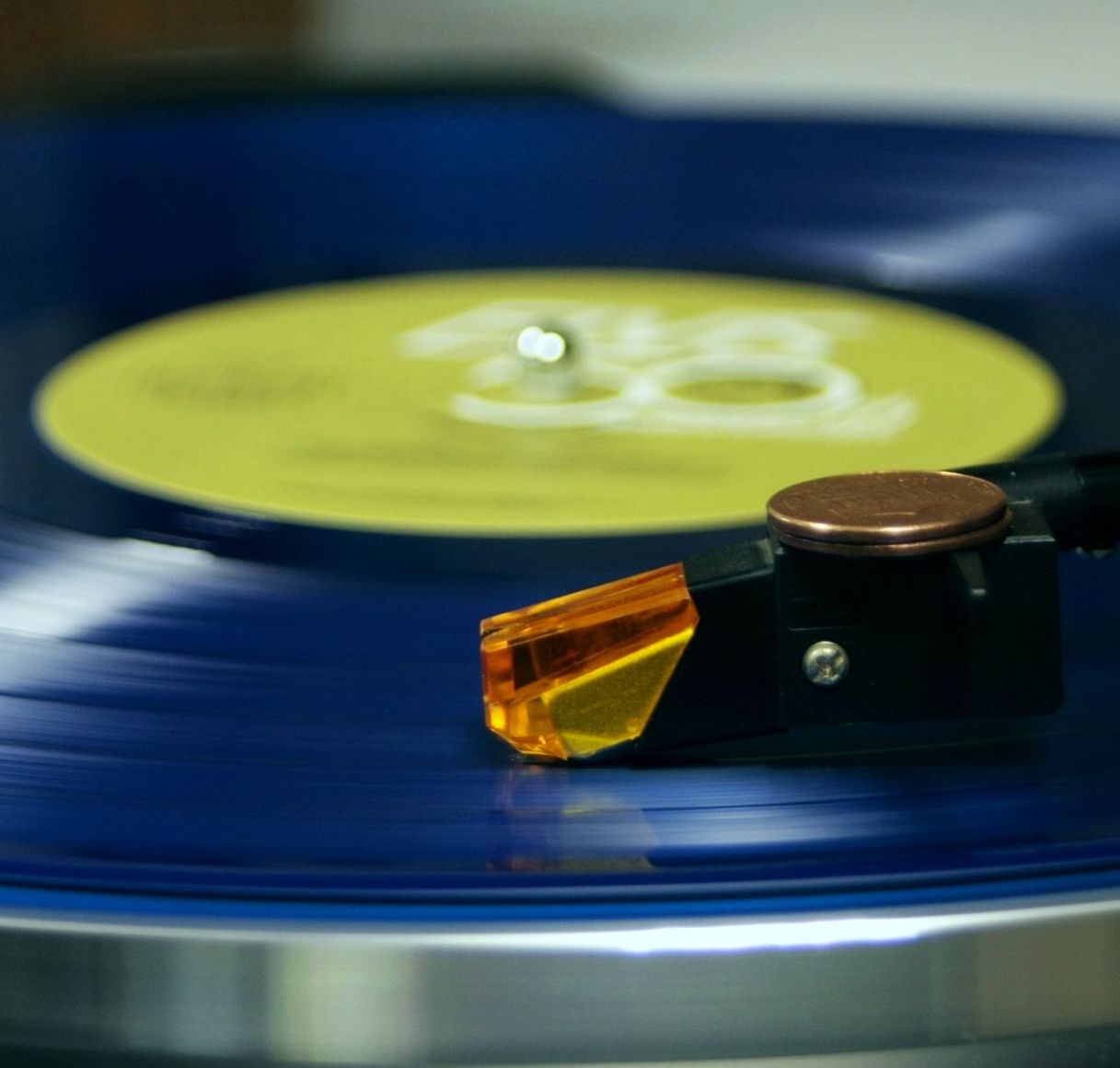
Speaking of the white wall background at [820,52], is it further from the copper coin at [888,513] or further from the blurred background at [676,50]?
the copper coin at [888,513]

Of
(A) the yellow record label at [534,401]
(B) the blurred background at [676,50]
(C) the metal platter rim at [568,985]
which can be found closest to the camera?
(C) the metal platter rim at [568,985]

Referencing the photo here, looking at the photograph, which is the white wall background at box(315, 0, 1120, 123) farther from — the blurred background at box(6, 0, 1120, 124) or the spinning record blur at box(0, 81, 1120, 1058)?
the spinning record blur at box(0, 81, 1120, 1058)

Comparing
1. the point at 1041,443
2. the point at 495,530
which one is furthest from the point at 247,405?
the point at 1041,443

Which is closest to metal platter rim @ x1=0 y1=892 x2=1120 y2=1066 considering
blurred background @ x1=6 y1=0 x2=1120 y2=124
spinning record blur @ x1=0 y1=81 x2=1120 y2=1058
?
spinning record blur @ x1=0 y1=81 x2=1120 y2=1058

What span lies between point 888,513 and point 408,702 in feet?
0.51

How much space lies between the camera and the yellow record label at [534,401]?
72 centimetres

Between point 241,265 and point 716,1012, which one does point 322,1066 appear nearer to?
point 716,1012

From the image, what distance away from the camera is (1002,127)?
123cm

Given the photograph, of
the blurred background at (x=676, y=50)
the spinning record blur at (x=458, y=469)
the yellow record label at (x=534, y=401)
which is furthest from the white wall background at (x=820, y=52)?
the yellow record label at (x=534, y=401)

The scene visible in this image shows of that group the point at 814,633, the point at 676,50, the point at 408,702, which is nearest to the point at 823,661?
the point at 814,633

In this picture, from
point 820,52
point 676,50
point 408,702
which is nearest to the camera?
point 408,702

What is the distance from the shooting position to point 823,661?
46cm

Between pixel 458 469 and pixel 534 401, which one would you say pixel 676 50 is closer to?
pixel 534 401

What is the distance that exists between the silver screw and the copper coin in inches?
1.0
